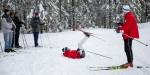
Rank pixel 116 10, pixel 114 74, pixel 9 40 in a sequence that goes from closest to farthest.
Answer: pixel 114 74 < pixel 9 40 < pixel 116 10

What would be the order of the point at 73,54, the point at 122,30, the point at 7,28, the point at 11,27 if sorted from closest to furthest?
the point at 122,30 → the point at 73,54 → the point at 7,28 → the point at 11,27

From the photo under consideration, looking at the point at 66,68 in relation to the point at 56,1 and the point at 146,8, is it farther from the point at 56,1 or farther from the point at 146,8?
the point at 146,8

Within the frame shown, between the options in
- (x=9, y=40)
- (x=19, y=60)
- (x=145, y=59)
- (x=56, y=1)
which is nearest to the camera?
(x=19, y=60)

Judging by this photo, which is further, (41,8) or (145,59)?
(41,8)

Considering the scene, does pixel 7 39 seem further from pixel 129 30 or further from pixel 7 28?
pixel 129 30

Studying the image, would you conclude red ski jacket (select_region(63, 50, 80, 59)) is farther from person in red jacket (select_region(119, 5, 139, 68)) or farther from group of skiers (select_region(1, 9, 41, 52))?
group of skiers (select_region(1, 9, 41, 52))

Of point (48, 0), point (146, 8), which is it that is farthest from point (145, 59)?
point (146, 8)

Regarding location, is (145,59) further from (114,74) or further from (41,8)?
(41,8)

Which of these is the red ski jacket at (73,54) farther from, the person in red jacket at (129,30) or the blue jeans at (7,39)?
the blue jeans at (7,39)

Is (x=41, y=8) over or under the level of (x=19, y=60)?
over

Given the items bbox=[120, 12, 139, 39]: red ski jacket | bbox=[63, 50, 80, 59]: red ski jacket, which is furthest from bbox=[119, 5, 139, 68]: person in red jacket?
bbox=[63, 50, 80, 59]: red ski jacket

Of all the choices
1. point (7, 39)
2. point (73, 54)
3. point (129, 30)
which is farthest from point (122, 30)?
point (7, 39)

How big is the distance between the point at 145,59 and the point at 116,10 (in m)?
32.9

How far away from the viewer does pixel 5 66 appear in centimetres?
1071
